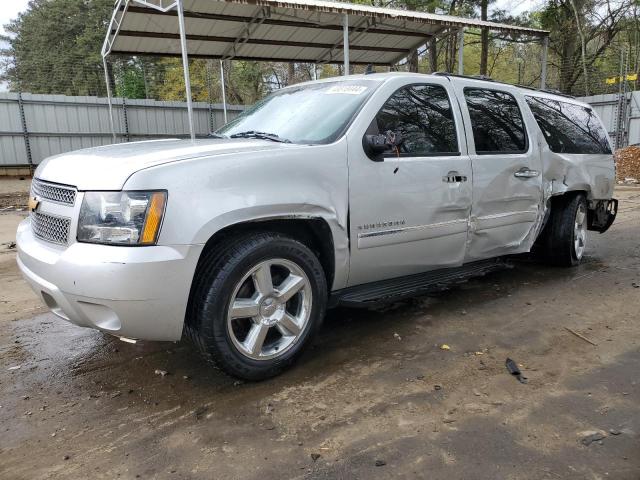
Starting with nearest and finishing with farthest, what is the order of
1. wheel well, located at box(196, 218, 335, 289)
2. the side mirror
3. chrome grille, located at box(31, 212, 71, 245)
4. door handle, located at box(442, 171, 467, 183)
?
1. chrome grille, located at box(31, 212, 71, 245)
2. wheel well, located at box(196, 218, 335, 289)
3. the side mirror
4. door handle, located at box(442, 171, 467, 183)

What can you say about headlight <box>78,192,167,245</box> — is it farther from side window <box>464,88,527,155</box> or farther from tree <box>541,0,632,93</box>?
tree <box>541,0,632,93</box>

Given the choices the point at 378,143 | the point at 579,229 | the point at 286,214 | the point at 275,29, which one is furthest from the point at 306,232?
the point at 275,29

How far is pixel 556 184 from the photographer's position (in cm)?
492

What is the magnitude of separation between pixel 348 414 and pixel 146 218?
55.9 inches

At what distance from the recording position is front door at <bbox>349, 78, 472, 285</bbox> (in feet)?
10.8

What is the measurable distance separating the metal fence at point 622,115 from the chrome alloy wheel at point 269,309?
17623mm

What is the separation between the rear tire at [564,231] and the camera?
17.3 feet

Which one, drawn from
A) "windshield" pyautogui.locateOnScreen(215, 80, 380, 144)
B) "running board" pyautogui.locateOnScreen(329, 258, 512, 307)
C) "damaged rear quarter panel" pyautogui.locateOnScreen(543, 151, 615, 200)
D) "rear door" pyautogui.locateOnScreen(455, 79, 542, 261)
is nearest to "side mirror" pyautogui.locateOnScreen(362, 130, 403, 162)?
"windshield" pyautogui.locateOnScreen(215, 80, 380, 144)

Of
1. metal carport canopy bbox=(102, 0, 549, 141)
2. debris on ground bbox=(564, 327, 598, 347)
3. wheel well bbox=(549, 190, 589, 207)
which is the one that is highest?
metal carport canopy bbox=(102, 0, 549, 141)

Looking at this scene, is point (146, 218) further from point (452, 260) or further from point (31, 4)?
point (31, 4)

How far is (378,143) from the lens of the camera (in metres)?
3.24

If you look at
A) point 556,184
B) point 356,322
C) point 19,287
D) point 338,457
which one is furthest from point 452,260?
point 19,287

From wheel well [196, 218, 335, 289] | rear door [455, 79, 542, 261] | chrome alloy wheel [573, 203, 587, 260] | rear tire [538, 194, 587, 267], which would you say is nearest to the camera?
wheel well [196, 218, 335, 289]

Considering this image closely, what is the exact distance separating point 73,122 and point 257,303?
16.0 meters
